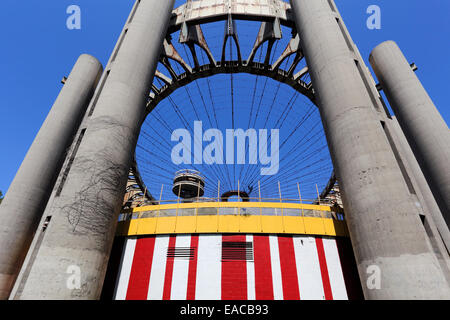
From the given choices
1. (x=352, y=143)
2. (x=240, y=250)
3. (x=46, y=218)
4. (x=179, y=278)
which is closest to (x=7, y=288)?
(x=46, y=218)

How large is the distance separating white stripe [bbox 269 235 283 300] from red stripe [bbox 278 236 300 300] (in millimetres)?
173

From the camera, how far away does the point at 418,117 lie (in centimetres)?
1878

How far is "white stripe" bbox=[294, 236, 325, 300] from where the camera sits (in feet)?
41.0

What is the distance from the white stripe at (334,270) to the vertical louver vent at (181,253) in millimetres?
7823

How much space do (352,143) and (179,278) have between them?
485 inches

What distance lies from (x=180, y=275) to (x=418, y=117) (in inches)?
838

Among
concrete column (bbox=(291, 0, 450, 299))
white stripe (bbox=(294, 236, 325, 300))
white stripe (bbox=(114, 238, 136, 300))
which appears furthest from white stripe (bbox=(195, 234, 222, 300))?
concrete column (bbox=(291, 0, 450, 299))

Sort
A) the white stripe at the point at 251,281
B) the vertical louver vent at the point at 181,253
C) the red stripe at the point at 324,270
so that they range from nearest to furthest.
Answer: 1. the white stripe at the point at 251,281
2. the red stripe at the point at 324,270
3. the vertical louver vent at the point at 181,253

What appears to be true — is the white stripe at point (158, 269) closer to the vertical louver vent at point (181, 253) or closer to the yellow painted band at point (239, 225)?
the vertical louver vent at point (181, 253)

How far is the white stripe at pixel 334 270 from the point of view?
12.6 meters

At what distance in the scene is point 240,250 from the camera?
13.6m

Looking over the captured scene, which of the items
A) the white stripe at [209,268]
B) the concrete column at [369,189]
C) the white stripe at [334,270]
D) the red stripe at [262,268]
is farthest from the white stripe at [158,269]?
the concrete column at [369,189]

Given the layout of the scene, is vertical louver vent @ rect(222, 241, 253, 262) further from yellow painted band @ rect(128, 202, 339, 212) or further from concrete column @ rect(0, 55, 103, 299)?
concrete column @ rect(0, 55, 103, 299)
